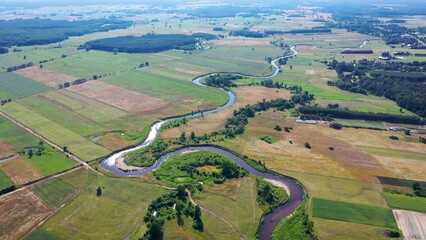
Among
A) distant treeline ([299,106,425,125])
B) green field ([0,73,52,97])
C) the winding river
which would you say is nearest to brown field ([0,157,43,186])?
the winding river

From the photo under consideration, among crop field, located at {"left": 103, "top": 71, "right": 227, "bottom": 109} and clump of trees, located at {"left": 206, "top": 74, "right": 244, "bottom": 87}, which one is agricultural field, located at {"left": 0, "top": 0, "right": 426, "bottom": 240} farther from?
clump of trees, located at {"left": 206, "top": 74, "right": 244, "bottom": 87}

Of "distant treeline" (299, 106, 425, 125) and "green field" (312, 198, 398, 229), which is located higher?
"distant treeline" (299, 106, 425, 125)

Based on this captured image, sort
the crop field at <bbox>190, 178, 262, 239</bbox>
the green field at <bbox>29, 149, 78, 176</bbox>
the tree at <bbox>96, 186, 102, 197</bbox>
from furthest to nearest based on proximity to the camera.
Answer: the green field at <bbox>29, 149, 78, 176</bbox>, the tree at <bbox>96, 186, 102, 197</bbox>, the crop field at <bbox>190, 178, 262, 239</bbox>

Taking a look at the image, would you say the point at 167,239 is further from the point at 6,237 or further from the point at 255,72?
the point at 255,72

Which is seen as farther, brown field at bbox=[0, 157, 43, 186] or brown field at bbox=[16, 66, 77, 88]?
brown field at bbox=[16, 66, 77, 88]

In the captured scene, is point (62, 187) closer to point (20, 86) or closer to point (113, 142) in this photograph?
point (113, 142)

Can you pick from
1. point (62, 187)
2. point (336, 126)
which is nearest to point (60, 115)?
point (62, 187)
